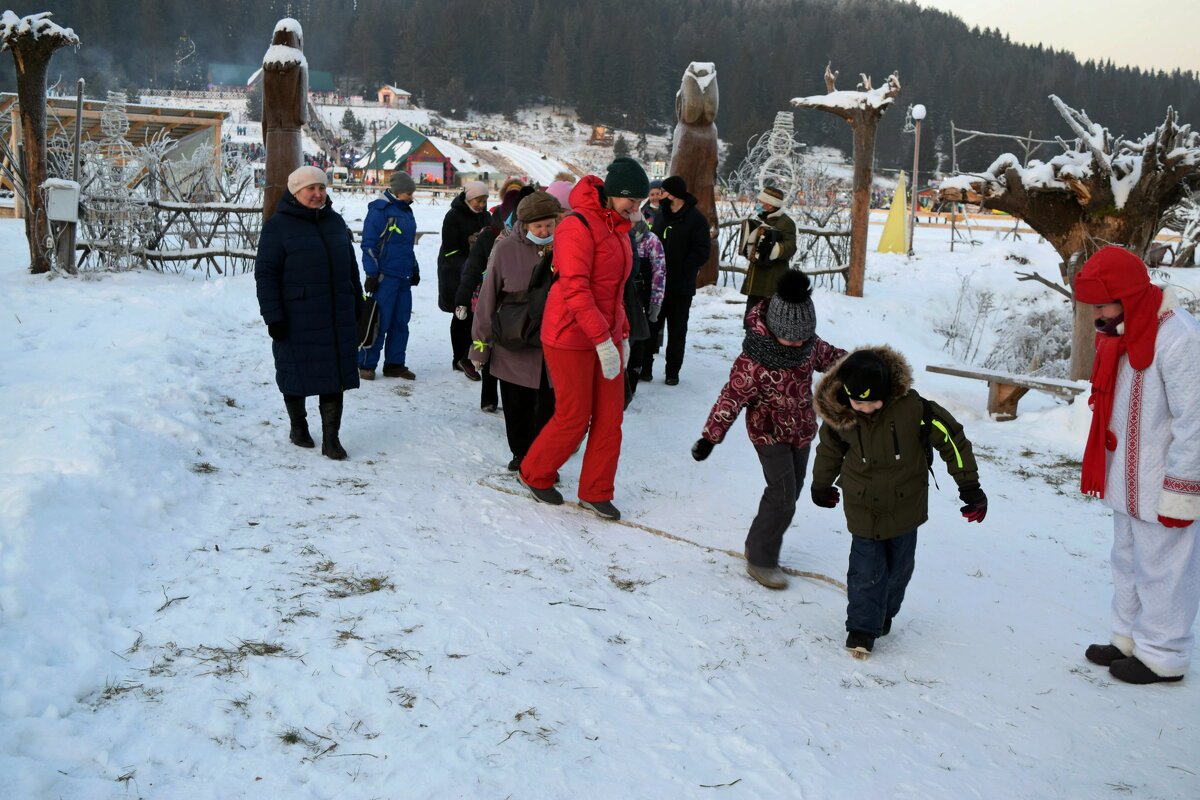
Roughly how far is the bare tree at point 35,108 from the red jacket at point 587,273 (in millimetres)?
8404

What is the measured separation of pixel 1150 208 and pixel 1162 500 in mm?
4975

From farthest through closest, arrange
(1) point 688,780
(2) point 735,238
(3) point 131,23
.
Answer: (3) point 131,23 < (2) point 735,238 < (1) point 688,780

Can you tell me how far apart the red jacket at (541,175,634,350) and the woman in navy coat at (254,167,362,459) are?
1.29 m

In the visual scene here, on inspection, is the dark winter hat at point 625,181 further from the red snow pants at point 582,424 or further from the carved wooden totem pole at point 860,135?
the carved wooden totem pole at point 860,135

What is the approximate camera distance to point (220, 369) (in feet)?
23.6

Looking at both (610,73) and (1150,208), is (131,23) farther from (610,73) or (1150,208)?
(1150,208)

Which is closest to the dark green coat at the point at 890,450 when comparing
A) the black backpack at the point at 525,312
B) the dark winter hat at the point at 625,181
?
the dark winter hat at the point at 625,181

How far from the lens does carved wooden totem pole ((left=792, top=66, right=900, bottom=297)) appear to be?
13.3 metres

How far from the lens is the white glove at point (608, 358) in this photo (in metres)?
4.62

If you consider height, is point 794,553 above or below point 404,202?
below

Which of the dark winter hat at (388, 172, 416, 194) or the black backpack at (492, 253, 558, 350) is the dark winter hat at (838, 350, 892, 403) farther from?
the dark winter hat at (388, 172, 416, 194)

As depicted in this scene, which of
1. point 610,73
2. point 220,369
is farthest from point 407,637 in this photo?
point 610,73

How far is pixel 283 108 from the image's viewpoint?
36.2 ft

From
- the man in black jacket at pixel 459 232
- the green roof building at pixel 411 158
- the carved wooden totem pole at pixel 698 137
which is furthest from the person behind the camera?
the green roof building at pixel 411 158
